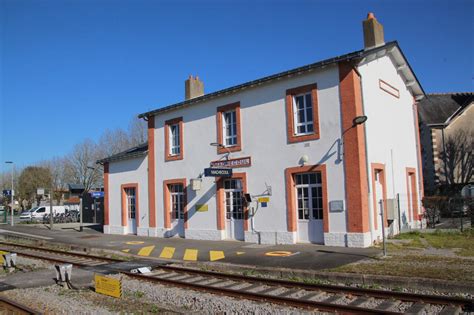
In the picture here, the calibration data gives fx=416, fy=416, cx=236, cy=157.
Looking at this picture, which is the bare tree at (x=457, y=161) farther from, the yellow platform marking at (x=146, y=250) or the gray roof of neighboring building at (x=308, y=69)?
the yellow platform marking at (x=146, y=250)

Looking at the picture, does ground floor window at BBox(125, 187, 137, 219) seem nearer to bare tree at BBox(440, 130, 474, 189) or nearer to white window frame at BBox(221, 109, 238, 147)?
white window frame at BBox(221, 109, 238, 147)

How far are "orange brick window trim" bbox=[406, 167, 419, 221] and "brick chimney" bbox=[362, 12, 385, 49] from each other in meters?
5.84

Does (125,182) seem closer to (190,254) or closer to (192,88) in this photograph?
(192,88)

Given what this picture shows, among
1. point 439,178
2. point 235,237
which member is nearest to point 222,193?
point 235,237

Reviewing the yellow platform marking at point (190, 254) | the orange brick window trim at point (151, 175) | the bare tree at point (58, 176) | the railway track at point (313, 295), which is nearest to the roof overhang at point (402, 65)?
the yellow platform marking at point (190, 254)

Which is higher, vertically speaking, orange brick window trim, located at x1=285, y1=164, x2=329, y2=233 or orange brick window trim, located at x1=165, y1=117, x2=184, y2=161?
orange brick window trim, located at x1=165, y1=117, x2=184, y2=161

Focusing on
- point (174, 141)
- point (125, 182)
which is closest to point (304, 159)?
point (174, 141)

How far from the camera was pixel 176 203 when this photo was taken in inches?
795

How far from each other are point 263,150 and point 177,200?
19.3 feet

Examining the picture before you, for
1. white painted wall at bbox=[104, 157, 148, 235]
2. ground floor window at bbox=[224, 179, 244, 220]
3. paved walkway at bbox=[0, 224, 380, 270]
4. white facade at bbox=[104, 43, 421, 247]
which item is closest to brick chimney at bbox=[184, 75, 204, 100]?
white facade at bbox=[104, 43, 421, 247]

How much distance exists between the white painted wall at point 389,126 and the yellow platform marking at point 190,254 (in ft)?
19.8

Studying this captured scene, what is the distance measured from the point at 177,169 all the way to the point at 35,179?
154ft

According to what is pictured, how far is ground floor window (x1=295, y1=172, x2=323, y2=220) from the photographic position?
15.0m

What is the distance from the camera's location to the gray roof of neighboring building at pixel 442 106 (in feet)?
104
